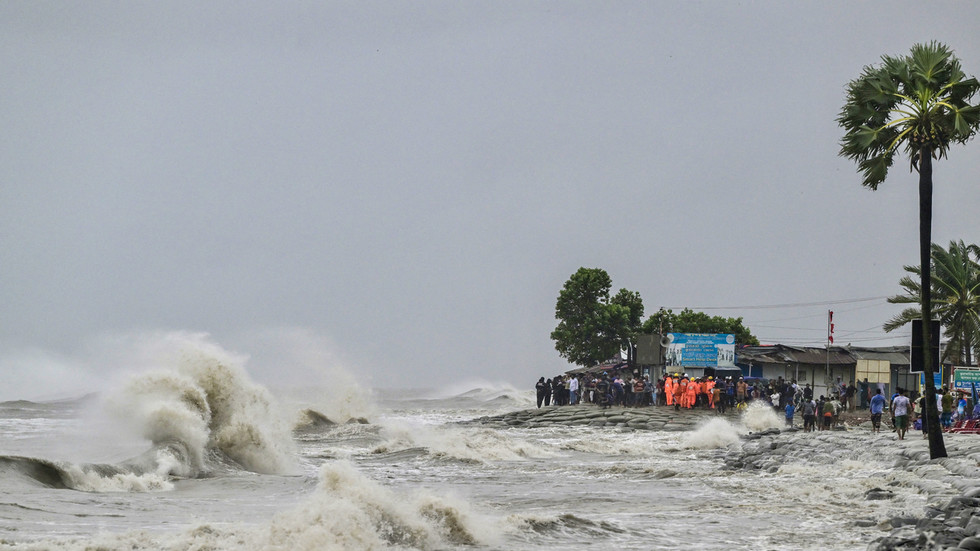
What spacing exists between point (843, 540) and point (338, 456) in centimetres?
1614

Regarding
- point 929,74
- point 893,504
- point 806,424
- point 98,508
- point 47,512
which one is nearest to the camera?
point 47,512

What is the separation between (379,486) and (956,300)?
99.0 feet

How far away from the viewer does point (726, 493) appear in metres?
16.8

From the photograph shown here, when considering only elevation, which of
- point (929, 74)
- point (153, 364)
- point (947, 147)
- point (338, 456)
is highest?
point (929, 74)

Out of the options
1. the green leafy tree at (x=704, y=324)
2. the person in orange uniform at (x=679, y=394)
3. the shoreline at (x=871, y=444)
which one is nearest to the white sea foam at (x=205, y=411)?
the shoreline at (x=871, y=444)

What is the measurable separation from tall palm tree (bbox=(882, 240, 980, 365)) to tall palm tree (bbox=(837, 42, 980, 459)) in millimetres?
20122

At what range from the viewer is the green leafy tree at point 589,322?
216 feet

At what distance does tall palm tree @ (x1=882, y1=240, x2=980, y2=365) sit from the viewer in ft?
117

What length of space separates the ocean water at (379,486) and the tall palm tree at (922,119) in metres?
3.50

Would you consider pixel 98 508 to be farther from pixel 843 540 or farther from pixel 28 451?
pixel 28 451

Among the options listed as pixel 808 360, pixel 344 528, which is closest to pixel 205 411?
pixel 344 528

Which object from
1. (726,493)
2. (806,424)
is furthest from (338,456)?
(806,424)

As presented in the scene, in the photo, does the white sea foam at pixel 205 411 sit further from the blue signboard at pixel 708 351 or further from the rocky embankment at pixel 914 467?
the blue signboard at pixel 708 351

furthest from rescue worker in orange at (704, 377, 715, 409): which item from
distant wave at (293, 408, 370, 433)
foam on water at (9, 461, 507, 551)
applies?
foam on water at (9, 461, 507, 551)
